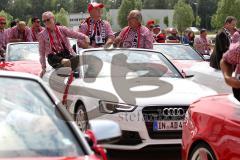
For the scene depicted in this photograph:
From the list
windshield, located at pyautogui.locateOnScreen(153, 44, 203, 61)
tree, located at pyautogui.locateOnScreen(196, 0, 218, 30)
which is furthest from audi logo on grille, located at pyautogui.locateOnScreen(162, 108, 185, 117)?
tree, located at pyautogui.locateOnScreen(196, 0, 218, 30)

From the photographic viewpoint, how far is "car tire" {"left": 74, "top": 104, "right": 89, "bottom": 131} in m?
7.95

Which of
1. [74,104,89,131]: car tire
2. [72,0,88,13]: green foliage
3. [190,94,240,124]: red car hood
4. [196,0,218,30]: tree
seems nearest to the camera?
[190,94,240,124]: red car hood

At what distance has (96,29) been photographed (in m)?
11.9

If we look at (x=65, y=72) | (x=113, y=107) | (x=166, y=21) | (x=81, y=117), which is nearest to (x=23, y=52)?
(x=65, y=72)

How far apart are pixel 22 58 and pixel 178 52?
3552mm

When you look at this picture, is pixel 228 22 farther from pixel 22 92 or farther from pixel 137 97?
pixel 22 92

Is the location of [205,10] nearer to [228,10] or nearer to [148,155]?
[228,10]

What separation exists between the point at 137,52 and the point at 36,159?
5.99m

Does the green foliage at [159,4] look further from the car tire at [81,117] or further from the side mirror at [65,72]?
the car tire at [81,117]

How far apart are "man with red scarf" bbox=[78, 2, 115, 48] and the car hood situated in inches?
126

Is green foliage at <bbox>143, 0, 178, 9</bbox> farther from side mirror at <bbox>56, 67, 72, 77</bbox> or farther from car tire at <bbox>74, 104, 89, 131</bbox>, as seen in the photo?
car tire at <bbox>74, 104, 89, 131</bbox>

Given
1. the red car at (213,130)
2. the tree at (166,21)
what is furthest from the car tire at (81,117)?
A: the tree at (166,21)

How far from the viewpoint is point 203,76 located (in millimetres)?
9977

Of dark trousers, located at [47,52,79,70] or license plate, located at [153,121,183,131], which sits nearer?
license plate, located at [153,121,183,131]
